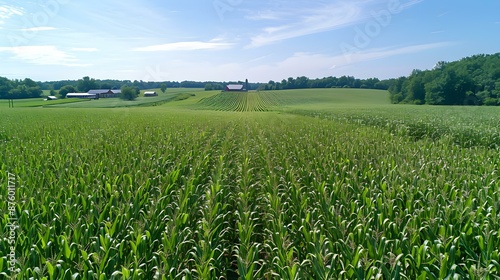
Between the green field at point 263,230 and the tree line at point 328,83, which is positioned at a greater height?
the tree line at point 328,83

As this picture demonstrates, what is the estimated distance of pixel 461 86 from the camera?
8394 centimetres

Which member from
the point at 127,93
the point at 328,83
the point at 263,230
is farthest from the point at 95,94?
the point at 263,230

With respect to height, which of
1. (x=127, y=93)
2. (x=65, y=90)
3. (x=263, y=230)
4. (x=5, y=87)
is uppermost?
(x=65, y=90)

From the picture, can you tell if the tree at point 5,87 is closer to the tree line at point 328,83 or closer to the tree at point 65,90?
the tree at point 65,90

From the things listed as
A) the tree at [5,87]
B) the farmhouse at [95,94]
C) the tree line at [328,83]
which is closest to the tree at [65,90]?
the farmhouse at [95,94]

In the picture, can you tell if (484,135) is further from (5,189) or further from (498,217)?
(5,189)

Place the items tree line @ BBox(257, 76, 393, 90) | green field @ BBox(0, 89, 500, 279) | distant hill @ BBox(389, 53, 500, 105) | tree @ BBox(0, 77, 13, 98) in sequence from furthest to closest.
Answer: tree line @ BBox(257, 76, 393, 90) < tree @ BBox(0, 77, 13, 98) < distant hill @ BBox(389, 53, 500, 105) < green field @ BBox(0, 89, 500, 279)

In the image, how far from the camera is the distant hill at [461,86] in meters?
78.1

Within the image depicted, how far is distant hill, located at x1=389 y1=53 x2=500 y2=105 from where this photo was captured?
3076 inches

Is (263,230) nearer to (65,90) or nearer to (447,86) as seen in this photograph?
(447,86)

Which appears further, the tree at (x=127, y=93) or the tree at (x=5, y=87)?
the tree at (x=127, y=93)

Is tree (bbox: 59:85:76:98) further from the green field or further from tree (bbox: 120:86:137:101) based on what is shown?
the green field

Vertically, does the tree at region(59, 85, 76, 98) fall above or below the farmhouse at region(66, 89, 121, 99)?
above

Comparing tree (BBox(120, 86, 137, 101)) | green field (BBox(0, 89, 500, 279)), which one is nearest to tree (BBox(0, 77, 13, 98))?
tree (BBox(120, 86, 137, 101))
